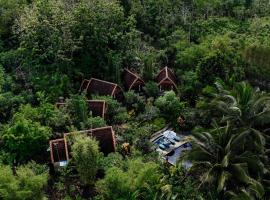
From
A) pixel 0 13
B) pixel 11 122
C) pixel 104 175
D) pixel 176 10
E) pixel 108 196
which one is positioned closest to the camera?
pixel 108 196

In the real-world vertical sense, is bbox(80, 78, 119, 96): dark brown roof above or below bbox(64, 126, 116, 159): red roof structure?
above

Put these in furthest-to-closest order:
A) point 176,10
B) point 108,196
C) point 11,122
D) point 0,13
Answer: point 176,10 < point 0,13 < point 11,122 < point 108,196

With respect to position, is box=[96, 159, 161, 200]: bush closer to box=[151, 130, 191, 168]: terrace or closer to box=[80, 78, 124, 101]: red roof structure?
box=[151, 130, 191, 168]: terrace

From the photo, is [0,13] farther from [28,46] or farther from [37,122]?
→ [37,122]

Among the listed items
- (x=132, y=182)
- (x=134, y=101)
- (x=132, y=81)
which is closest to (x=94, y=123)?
(x=134, y=101)

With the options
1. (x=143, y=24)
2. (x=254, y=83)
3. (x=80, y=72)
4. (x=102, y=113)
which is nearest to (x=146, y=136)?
(x=102, y=113)

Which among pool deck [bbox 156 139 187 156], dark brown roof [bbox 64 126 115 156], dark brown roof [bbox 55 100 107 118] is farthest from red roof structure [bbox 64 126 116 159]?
pool deck [bbox 156 139 187 156]


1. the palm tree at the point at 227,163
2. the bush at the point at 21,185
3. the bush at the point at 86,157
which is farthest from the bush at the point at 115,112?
the bush at the point at 21,185
